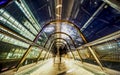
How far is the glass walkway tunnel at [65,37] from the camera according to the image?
2.26 metres

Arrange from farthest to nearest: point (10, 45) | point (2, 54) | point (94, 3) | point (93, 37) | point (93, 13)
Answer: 1. point (10, 45)
2. point (2, 54)
3. point (93, 37)
4. point (93, 13)
5. point (94, 3)

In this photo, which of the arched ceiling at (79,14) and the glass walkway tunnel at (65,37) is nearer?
the glass walkway tunnel at (65,37)

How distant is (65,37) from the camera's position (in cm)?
710

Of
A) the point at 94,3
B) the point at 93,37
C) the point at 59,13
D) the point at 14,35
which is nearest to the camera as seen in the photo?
the point at 14,35

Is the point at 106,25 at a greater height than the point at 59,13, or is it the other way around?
the point at 106,25

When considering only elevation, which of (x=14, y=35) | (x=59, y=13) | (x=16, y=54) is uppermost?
(x=16, y=54)

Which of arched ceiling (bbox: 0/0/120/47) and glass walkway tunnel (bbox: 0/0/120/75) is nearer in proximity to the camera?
glass walkway tunnel (bbox: 0/0/120/75)

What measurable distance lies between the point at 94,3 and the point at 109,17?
2.72 m

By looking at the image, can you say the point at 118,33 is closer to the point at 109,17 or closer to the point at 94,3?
the point at 94,3

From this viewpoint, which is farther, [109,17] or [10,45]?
[10,45]

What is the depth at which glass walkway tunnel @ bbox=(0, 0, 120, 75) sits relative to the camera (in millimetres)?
2257

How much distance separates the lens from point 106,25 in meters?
9.72

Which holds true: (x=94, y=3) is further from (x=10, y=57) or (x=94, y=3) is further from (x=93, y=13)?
(x=10, y=57)

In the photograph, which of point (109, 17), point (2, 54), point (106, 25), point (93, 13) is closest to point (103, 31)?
point (106, 25)
